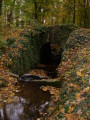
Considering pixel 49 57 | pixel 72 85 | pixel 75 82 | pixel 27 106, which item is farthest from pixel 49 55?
pixel 72 85

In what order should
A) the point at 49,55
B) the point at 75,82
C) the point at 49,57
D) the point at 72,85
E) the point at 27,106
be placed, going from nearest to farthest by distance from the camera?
the point at 72,85 < the point at 75,82 < the point at 27,106 < the point at 49,57 < the point at 49,55

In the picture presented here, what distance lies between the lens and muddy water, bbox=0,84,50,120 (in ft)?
18.7

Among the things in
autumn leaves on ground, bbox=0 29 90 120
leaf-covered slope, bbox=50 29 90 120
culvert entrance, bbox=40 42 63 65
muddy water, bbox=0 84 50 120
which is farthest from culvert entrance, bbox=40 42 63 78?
muddy water, bbox=0 84 50 120

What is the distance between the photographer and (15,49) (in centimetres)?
1043

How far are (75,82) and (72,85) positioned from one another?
0.91m

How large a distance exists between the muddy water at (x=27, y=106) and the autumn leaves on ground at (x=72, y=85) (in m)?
0.47

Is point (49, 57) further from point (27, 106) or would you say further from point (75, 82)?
point (75, 82)

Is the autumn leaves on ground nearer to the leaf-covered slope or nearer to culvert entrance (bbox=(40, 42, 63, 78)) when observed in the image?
the leaf-covered slope

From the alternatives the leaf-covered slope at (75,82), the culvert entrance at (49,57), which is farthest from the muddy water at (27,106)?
the culvert entrance at (49,57)

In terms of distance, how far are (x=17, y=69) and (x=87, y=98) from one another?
8.01 metres

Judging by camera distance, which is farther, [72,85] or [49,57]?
[49,57]

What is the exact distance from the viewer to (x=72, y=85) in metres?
3.99

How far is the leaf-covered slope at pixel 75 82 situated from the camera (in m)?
3.11

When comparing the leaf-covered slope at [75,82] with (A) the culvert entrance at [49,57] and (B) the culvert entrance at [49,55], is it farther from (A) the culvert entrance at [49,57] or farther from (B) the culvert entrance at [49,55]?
(B) the culvert entrance at [49,55]
